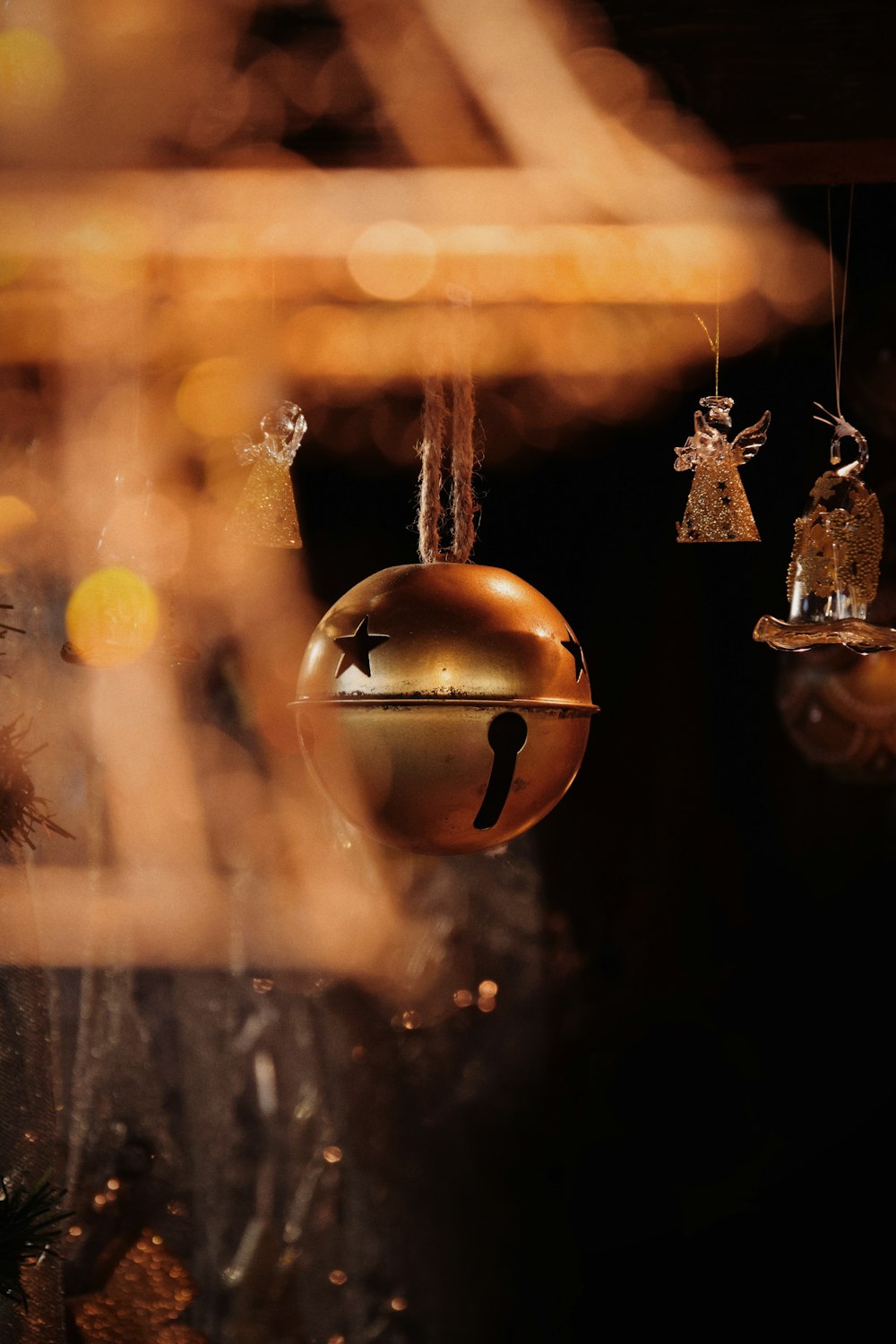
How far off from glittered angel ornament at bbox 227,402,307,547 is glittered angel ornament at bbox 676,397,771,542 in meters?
0.65

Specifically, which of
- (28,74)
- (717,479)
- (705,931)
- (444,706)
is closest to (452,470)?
(444,706)

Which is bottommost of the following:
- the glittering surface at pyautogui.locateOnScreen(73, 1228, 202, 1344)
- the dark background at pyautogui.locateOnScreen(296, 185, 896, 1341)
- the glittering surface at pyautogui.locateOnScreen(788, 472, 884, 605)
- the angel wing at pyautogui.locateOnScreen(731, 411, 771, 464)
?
the glittering surface at pyautogui.locateOnScreen(73, 1228, 202, 1344)

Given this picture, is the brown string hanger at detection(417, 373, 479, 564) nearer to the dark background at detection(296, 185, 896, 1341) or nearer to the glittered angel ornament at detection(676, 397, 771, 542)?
the glittered angel ornament at detection(676, 397, 771, 542)

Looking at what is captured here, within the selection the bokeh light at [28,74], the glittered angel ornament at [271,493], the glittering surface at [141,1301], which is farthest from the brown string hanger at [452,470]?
the glittering surface at [141,1301]

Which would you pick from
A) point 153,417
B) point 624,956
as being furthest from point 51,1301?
point 153,417

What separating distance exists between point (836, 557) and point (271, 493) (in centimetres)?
94

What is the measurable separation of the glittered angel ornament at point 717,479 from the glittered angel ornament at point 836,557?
0.10 metres

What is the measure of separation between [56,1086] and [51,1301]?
56cm

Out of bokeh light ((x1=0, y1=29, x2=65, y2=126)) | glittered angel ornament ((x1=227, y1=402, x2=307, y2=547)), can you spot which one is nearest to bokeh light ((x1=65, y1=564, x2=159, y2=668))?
glittered angel ornament ((x1=227, y1=402, x2=307, y2=547))

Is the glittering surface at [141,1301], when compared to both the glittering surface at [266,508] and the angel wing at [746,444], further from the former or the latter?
the angel wing at [746,444]

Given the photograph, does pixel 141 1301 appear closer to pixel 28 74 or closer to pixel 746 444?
pixel 746 444

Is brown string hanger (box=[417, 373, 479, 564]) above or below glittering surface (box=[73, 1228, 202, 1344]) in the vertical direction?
above

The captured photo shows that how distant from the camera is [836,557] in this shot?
6.43 feet

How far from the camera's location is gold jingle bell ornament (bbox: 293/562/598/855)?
58.2 inches
